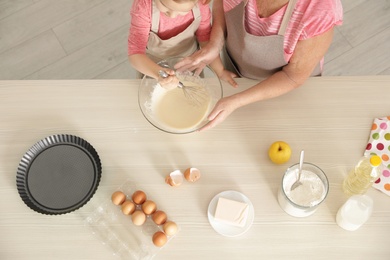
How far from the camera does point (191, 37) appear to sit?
4.39 feet

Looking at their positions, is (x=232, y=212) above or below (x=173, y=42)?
below

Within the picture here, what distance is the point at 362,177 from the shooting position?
100 centimetres

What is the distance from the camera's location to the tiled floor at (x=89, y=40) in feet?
6.63

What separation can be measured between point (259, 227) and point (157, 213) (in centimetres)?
25

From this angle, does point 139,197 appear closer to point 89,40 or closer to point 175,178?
point 175,178

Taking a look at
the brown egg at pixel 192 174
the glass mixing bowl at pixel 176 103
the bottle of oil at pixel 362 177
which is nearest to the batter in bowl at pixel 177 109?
the glass mixing bowl at pixel 176 103

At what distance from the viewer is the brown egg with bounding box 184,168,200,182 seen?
105cm

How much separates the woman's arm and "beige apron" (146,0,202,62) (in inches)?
11.7

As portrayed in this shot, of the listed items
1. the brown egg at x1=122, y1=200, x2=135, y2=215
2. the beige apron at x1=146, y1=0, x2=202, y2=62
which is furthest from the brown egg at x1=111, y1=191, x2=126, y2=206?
the beige apron at x1=146, y1=0, x2=202, y2=62

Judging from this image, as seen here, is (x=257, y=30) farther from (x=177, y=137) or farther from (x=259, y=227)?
(x=259, y=227)

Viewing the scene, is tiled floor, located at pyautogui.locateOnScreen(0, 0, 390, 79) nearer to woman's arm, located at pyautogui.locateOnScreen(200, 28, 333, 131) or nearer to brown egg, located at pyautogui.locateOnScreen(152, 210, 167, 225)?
woman's arm, located at pyautogui.locateOnScreen(200, 28, 333, 131)

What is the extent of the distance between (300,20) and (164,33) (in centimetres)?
44

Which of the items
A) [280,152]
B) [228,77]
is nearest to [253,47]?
[228,77]

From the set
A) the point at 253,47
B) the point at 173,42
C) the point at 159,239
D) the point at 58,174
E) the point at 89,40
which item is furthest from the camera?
the point at 89,40
